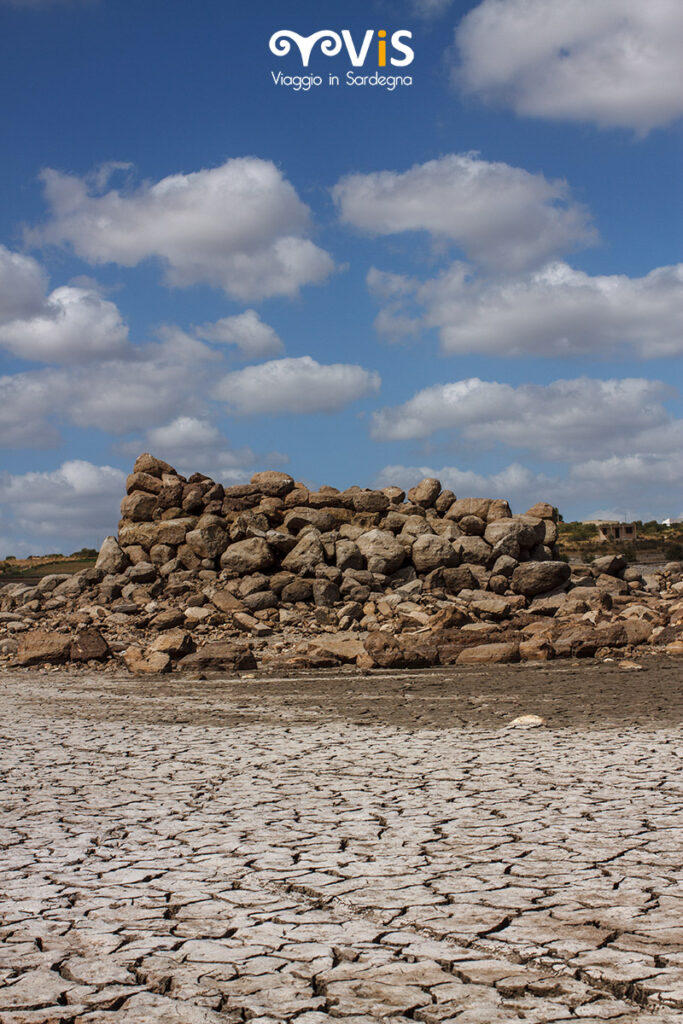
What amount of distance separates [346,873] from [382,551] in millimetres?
15952

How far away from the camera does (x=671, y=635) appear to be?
611 inches

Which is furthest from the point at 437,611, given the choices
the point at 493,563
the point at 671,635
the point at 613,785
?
the point at 613,785

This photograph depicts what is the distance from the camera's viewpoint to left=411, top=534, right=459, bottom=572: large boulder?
66.7ft

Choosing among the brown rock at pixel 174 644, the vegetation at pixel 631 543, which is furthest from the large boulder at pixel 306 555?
the vegetation at pixel 631 543

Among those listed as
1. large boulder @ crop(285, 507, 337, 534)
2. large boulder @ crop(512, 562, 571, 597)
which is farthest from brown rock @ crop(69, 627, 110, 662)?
large boulder @ crop(512, 562, 571, 597)

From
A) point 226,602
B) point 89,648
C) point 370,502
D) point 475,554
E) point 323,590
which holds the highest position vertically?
point 370,502

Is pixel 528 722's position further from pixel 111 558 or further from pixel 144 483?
pixel 144 483

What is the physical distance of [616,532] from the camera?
5366 centimetres

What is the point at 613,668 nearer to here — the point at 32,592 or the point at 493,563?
the point at 493,563

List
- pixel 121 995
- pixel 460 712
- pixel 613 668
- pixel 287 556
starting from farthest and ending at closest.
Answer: pixel 287 556 < pixel 613 668 < pixel 460 712 < pixel 121 995

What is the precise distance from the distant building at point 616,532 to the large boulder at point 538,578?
32.5 meters

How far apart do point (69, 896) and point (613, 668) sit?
10609mm

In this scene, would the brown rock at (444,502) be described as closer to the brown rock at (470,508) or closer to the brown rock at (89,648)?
the brown rock at (470,508)

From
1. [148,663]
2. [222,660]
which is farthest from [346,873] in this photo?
[148,663]
